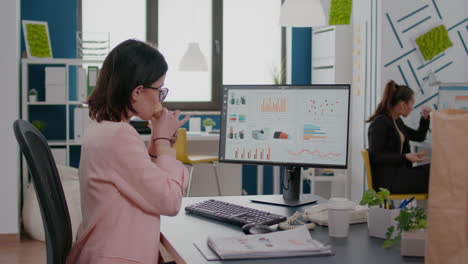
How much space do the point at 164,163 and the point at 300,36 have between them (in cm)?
467

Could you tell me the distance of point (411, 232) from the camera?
4.78 ft

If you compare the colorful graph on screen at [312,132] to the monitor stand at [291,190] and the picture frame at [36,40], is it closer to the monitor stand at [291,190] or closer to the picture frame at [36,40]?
the monitor stand at [291,190]

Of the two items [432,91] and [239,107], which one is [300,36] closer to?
[432,91]

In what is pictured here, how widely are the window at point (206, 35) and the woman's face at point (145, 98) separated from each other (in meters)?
4.35

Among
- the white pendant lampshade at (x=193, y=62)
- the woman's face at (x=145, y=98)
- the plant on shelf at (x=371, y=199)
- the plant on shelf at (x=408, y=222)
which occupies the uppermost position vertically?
the white pendant lampshade at (x=193, y=62)

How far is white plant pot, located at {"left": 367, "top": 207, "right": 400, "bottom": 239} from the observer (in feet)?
5.42

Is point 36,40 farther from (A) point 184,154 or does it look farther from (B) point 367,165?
(B) point 367,165

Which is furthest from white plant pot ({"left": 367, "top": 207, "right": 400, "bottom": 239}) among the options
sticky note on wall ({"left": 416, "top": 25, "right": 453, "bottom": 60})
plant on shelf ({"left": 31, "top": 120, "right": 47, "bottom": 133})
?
plant on shelf ({"left": 31, "top": 120, "right": 47, "bottom": 133})

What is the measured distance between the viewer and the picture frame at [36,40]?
492 centimetres

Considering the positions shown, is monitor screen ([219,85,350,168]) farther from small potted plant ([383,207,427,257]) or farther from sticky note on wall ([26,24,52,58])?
sticky note on wall ([26,24,52,58])

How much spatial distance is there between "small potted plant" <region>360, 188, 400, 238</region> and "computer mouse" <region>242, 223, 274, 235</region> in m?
0.27

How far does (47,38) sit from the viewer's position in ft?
16.5

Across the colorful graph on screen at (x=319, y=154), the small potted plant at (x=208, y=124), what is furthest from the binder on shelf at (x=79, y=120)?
the colorful graph on screen at (x=319, y=154)

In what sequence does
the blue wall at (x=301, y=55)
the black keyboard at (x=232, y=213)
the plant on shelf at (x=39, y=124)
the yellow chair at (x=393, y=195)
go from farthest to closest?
the blue wall at (x=301, y=55) < the plant on shelf at (x=39, y=124) < the yellow chair at (x=393, y=195) < the black keyboard at (x=232, y=213)
